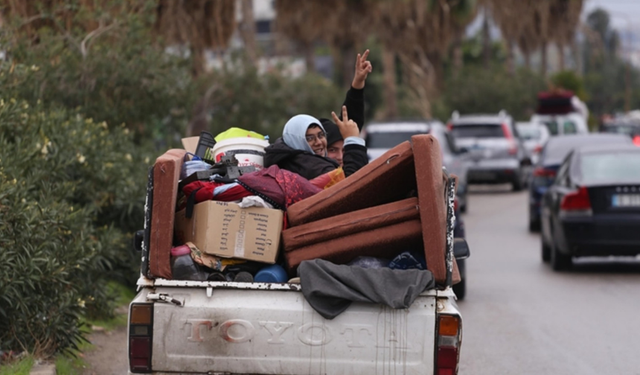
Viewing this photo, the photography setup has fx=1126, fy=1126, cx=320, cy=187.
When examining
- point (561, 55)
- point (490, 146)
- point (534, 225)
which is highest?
point (534, 225)

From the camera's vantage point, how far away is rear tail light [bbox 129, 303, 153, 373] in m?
5.46

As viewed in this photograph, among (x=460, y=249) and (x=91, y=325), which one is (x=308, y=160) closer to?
(x=460, y=249)

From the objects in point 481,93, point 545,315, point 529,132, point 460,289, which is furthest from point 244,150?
point 481,93

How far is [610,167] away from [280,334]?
8.98 m

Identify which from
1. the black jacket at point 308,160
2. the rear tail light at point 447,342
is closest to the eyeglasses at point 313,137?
the black jacket at point 308,160

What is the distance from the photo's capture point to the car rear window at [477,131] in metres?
28.3

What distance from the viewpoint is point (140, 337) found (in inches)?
215

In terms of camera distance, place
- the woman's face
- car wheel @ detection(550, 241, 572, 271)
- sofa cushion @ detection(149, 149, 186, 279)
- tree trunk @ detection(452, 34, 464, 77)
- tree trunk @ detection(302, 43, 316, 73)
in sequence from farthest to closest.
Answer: tree trunk @ detection(452, 34, 464, 77), tree trunk @ detection(302, 43, 316, 73), car wheel @ detection(550, 241, 572, 271), the woman's face, sofa cushion @ detection(149, 149, 186, 279)

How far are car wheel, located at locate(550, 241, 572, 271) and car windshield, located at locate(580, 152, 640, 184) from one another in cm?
97

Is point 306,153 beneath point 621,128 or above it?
above

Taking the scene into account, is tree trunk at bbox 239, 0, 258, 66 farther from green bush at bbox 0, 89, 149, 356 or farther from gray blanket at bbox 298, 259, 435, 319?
gray blanket at bbox 298, 259, 435, 319

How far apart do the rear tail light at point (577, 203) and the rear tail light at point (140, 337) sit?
8.41m

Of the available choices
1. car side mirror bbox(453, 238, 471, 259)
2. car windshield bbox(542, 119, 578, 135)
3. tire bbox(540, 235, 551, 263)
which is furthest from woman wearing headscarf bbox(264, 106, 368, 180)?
car windshield bbox(542, 119, 578, 135)

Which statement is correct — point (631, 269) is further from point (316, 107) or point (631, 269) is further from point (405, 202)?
point (316, 107)
